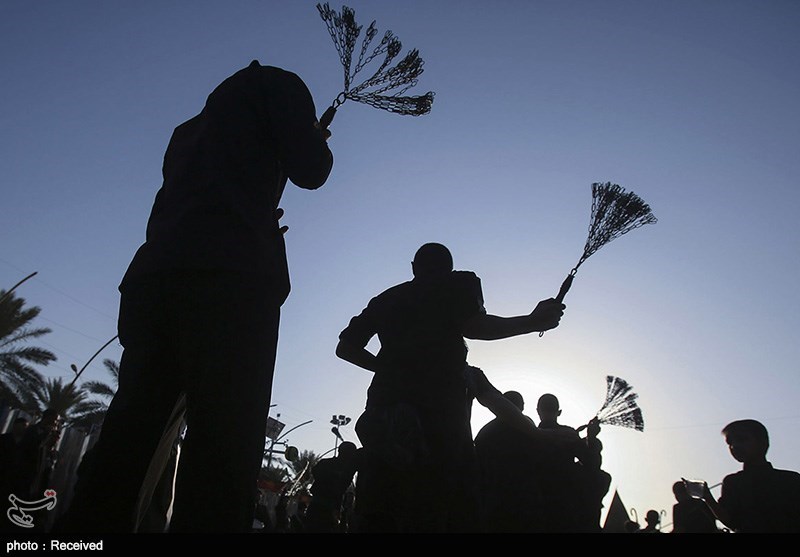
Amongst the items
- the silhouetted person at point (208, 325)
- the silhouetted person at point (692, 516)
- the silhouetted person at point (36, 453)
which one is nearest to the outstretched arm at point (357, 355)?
the silhouetted person at point (208, 325)

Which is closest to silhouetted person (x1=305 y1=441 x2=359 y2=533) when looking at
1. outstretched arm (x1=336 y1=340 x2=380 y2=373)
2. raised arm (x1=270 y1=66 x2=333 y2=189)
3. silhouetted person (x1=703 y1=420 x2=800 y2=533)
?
outstretched arm (x1=336 y1=340 x2=380 y2=373)

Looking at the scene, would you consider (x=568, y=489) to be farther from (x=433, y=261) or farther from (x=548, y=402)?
(x=433, y=261)

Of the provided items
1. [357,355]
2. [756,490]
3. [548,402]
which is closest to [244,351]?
[357,355]

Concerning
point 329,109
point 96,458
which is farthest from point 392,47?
point 96,458

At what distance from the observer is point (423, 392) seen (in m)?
2.57

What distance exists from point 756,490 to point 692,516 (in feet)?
7.37

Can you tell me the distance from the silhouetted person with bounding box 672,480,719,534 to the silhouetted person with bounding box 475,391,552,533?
114 inches

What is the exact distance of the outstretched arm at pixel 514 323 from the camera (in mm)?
2850

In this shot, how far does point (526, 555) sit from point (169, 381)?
4.19 ft

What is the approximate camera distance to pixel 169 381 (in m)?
1.93

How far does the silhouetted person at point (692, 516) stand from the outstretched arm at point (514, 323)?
419cm

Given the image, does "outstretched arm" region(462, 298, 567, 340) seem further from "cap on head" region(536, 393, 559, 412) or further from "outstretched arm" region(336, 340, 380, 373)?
"cap on head" region(536, 393, 559, 412)

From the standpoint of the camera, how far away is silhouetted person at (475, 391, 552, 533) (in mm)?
3865

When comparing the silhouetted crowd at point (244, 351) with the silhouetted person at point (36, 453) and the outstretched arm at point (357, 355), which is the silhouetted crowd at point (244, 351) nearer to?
the outstretched arm at point (357, 355)
